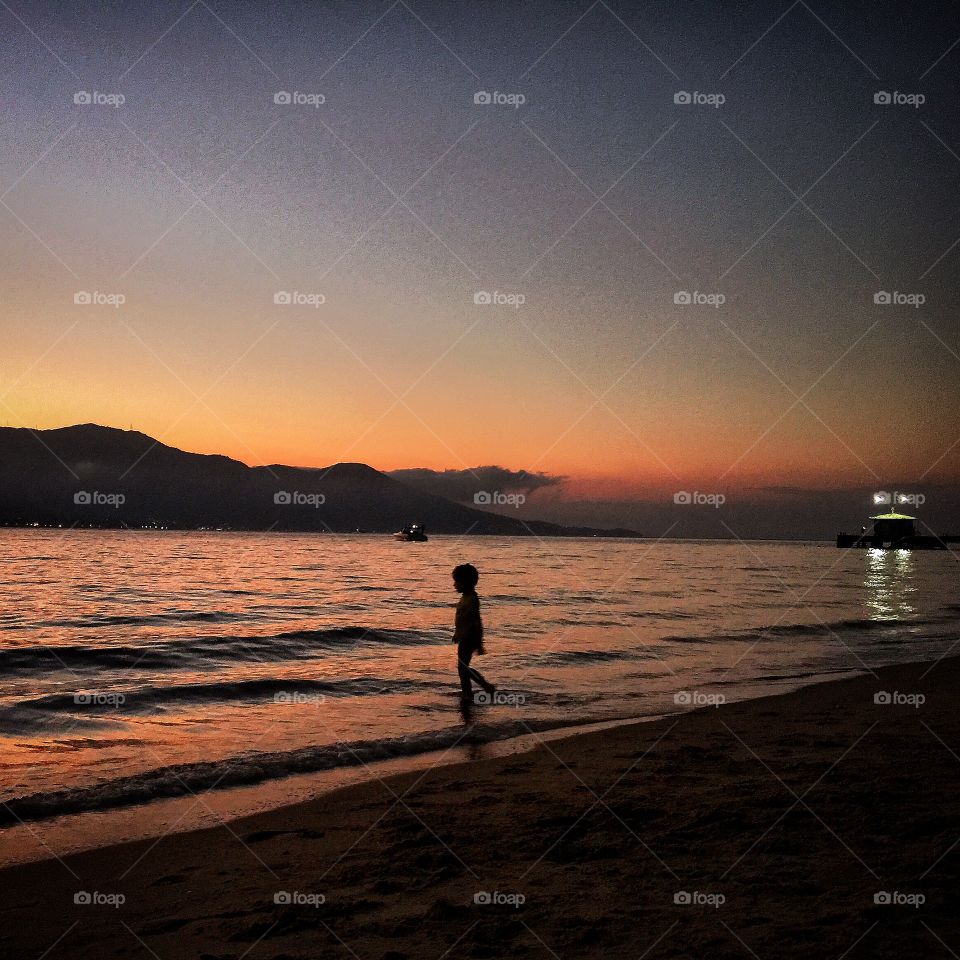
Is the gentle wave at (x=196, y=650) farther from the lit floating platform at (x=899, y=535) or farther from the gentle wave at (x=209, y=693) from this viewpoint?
the lit floating platform at (x=899, y=535)

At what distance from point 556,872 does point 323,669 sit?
42.0ft

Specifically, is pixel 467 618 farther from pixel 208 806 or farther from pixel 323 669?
pixel 323 669

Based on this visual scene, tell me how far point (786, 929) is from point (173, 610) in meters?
27.4

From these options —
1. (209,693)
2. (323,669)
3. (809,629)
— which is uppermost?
(209,693)

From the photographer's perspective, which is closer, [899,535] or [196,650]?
[196,650]

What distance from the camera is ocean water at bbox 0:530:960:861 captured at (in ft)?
30.9

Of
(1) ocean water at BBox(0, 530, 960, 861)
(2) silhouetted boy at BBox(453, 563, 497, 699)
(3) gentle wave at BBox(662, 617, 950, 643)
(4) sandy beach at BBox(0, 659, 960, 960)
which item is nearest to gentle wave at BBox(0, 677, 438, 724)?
(1) ocean water at BBox(0, 530, 960, 861)

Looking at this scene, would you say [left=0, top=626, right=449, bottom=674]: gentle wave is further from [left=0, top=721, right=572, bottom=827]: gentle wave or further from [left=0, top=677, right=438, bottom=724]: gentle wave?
[left=0, top=721, right=572, bottom=827]: gentle wave

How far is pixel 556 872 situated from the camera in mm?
5379

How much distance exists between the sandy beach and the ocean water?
169 centimetres

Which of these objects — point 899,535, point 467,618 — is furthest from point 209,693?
point 899,535

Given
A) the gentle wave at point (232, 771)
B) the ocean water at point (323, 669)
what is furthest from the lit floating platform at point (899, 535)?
the gentle wave at point (232, 771)

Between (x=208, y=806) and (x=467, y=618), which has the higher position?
(x=467, y=618)

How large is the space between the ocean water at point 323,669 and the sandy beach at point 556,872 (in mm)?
1690
